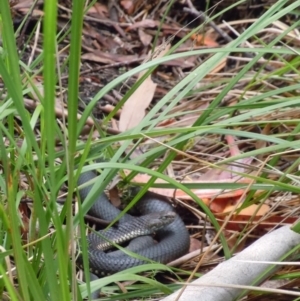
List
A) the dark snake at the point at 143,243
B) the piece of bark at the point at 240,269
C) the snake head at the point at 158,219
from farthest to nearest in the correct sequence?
the snake head at the point at 158,219, the dark snake at the point at 143,243, the piece of bark at the point at 240,269

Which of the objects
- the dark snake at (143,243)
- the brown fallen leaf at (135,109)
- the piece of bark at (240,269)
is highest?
the piece of bark at (240,269)

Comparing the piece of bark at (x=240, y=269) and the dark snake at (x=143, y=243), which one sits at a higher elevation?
the piece of bark at (x=240, y=269)

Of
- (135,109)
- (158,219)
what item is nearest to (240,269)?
(158,219)

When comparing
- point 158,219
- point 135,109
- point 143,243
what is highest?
point 135,109

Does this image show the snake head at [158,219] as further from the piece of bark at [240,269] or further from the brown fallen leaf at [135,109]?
the piece of bark at [240,269]

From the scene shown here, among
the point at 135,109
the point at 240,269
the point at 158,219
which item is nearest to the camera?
the point at 240,269

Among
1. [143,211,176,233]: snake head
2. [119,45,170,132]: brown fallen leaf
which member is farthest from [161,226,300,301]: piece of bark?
[119,45,170,132]: brown fallen leaf

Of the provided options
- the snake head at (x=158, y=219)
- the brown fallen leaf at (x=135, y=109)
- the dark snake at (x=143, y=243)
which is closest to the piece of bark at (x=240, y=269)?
the dark snake at (x=143, y=243)

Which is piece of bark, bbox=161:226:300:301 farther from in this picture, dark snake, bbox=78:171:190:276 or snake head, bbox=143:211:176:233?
snake head, bbox=143:211:176:233

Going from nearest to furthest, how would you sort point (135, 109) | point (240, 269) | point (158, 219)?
point (240, 269) → point (158, 219) → point (135, 109)

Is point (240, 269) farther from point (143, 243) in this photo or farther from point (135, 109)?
point (135, 109)
